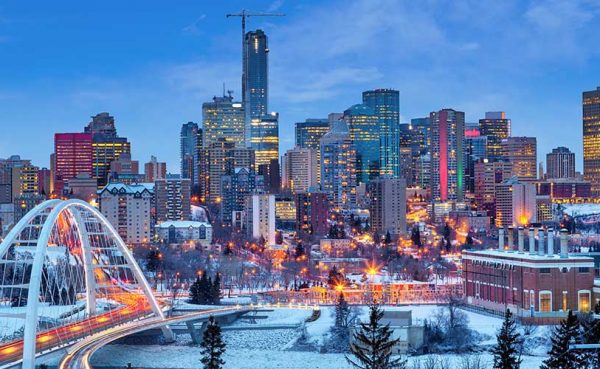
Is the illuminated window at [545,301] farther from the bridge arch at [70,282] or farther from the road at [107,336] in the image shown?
the bridge arch at [70,282]

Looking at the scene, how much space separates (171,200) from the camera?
154 metres

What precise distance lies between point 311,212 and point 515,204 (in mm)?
43787

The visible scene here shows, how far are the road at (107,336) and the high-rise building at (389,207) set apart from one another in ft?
283

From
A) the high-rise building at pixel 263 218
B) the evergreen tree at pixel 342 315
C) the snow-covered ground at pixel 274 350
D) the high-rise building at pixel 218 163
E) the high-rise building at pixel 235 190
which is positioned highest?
the high-rise building at pixel 218 163

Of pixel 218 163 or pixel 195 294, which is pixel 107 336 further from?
pixel 218 163

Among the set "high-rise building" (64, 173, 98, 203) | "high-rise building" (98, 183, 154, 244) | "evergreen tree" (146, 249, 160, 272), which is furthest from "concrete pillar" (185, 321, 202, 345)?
"high-rise building" (64, 173, 98, 203)

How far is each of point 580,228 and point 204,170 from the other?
70334mm

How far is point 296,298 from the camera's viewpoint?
6944 cm

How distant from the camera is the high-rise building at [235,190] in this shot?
16262 centimetres

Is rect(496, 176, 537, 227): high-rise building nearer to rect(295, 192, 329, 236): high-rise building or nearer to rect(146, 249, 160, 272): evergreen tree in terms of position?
rect(295, 192, 329, 236): high-rise building

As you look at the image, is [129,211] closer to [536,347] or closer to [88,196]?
[88,196]

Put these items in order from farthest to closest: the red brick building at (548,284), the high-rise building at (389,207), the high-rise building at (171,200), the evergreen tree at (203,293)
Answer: the high-rise building at (171,200) → the high-rise building at (389,207) → the evergreen tree at (203,293) → the red brick building at (548,284)

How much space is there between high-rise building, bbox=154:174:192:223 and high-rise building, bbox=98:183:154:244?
25.0 metres

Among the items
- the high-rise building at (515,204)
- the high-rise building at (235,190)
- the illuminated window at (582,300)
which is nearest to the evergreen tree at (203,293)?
the illuminated window at (582,300)
